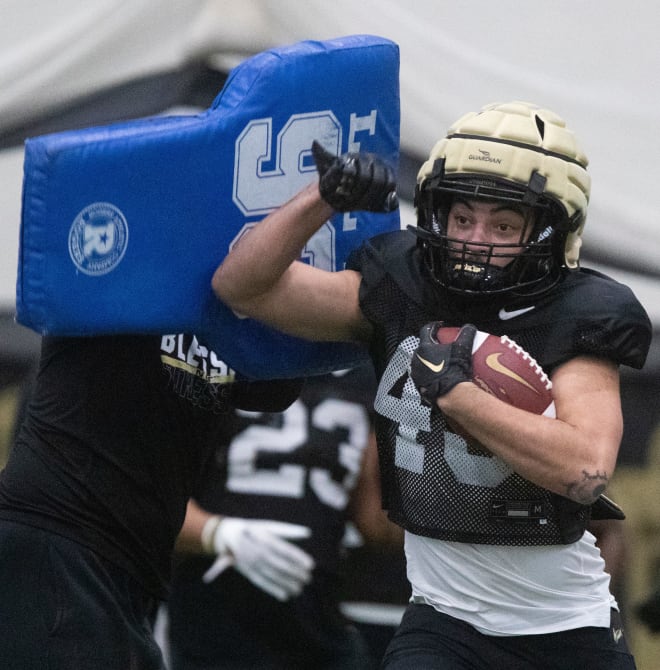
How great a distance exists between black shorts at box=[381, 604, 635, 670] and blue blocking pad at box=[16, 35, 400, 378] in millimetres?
584

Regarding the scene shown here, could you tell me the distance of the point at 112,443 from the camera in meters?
2.78

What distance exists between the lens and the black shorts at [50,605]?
8.79 ft

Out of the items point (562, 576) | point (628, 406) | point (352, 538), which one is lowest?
point (352, 538)

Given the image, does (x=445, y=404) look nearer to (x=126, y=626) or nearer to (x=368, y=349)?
(x=368, y=349)

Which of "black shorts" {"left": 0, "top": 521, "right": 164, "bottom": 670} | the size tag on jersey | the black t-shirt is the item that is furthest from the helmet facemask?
"black shorts" {"left": 0, "top": 521, "right": 164, "bottom": 670}

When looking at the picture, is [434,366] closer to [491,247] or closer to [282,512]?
[491,247]

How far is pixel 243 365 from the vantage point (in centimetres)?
287

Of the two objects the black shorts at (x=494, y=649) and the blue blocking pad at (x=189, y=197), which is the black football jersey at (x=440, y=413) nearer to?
the black shorts at (x=494, y=649)

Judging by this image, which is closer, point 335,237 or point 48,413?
point 48,413

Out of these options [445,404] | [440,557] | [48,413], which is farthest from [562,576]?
[48,413]

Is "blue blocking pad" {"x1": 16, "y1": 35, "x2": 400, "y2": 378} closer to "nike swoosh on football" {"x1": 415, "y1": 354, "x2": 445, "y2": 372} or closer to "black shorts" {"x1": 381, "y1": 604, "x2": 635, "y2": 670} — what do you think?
"nike swoosh on football" {"x1": 415, "y1": 354, "x2": 445, "y2": 372}

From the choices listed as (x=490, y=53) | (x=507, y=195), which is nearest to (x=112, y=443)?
(x=507, y=195)

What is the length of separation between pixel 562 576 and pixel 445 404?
43 cm

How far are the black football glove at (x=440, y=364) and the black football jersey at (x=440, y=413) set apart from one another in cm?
14
